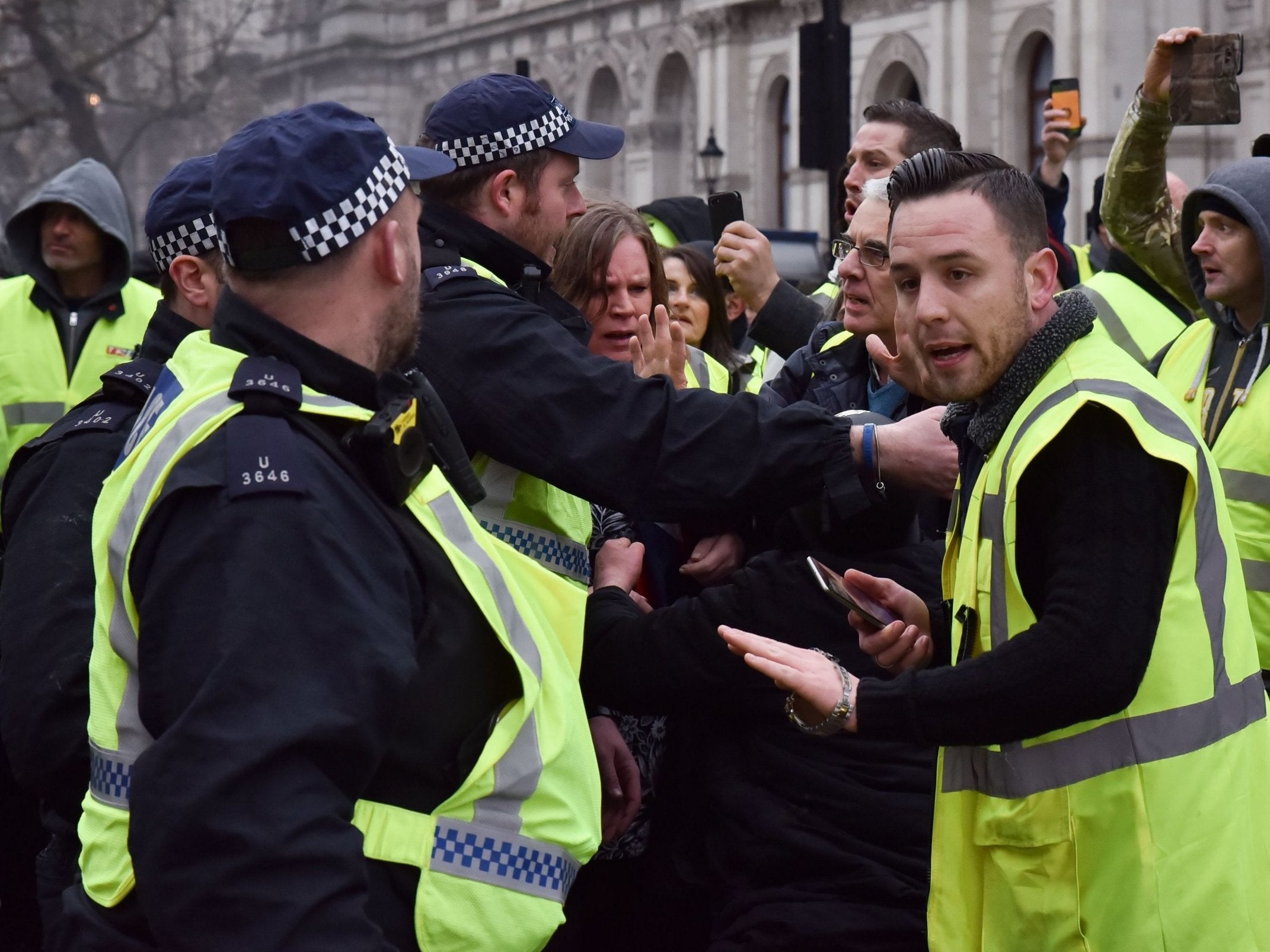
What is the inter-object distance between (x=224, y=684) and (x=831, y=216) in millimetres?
5942

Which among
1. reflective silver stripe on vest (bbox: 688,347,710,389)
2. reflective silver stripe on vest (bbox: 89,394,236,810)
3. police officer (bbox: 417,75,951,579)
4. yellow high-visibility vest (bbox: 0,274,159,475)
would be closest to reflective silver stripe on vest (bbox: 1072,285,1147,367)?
reflective silver stripe on vest (bbox: 688,347,710,389)

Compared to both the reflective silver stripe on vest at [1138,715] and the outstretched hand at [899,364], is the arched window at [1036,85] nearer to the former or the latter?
the outstretched hand at [899,364]

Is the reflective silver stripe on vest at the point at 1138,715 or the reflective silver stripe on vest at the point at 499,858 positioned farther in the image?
the reflective silver stripe on vest at the point at 1138,715

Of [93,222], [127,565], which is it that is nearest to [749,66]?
[93,222]

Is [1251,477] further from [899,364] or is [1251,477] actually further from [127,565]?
[127,565]

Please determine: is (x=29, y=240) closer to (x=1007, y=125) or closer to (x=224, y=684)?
(x=224, y=684)

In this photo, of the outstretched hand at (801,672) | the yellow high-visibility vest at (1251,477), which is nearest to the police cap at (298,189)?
the outstretched hand at (801,672)

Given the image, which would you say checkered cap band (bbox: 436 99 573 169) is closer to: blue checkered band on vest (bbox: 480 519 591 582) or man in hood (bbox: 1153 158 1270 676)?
blue checkered band on vest (bbox: 480 519 591 582)

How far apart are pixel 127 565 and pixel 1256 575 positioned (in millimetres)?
3125

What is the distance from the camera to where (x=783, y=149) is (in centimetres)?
3397

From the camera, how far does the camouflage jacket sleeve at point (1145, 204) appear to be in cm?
547

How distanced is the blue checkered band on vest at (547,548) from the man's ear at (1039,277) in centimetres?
111

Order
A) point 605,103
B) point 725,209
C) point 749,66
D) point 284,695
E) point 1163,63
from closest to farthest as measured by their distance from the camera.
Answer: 1. point 284,695
2. point 725,209
3. point 1163,63
4. point 749,66
5. point 605,103

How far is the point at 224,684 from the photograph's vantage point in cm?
205
